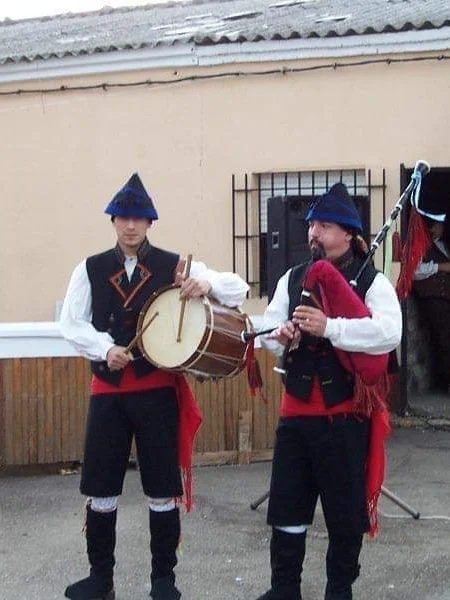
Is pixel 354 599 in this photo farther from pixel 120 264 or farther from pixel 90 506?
pixel 120 264

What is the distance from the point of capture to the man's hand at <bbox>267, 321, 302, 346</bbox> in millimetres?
4312

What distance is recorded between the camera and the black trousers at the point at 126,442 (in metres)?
4.78

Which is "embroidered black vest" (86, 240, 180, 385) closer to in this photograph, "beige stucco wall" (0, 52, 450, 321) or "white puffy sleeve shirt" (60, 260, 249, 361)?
"white puffy sleeve shirt" (60, 260, 249, 361)

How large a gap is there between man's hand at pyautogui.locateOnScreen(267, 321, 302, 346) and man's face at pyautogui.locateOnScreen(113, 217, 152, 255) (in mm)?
812

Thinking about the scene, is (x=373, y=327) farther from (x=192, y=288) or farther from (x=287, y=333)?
(x=192, y=288)

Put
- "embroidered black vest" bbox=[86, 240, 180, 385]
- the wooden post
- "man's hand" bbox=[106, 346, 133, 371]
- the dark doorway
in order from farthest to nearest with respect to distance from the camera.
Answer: the dark doorway
the wooden post
"embroidered black vest" bbox=[86, 240, 180, 385]
"man's hand" bbox=[106, 346, 133, 371]

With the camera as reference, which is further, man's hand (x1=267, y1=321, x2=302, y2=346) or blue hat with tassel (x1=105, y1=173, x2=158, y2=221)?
blue hat with tassel (x1=105, y1=173, x2=158, y2=221)

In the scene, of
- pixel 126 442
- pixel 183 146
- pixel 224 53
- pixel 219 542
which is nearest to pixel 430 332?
pixel 183 146

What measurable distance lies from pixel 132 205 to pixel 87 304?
48 cm

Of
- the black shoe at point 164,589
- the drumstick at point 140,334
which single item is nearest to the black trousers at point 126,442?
the drumstick at point 140,334

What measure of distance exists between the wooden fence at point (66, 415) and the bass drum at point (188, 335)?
8.53 feet

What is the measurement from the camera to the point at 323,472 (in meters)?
4.44

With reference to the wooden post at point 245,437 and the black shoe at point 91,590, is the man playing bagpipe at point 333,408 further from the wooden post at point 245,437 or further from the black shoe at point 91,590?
the wooden post at point 245,437

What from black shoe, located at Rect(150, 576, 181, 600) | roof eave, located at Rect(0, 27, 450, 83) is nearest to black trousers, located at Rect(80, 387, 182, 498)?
black shoe, located at Rect(150, 576, 181, 600)
